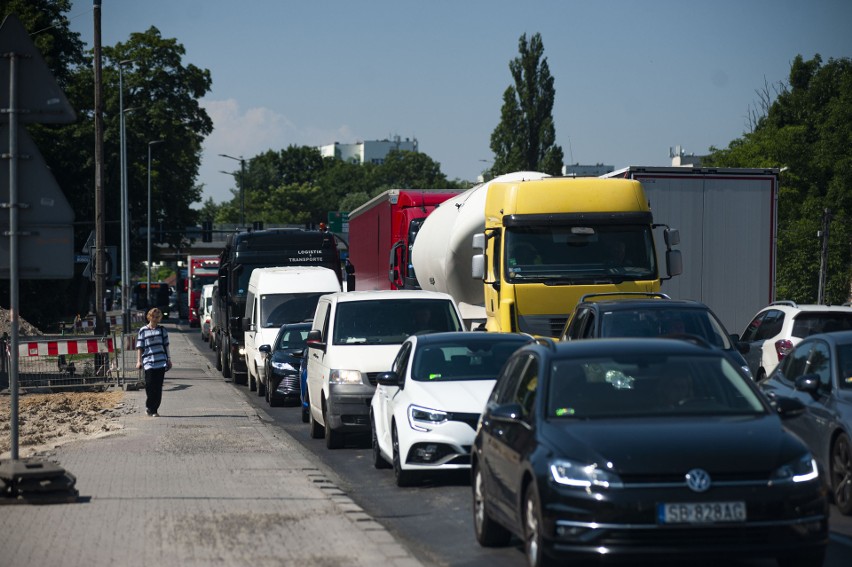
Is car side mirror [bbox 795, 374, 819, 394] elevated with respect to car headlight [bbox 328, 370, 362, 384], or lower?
elevated

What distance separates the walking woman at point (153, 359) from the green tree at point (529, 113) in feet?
224

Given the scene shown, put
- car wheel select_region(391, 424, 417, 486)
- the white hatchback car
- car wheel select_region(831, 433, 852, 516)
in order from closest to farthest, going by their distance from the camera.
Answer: car wheel select_region(831, 433, 852, 516)
car wheel select_region(391, 424, 417, 486)
the white hatchback car

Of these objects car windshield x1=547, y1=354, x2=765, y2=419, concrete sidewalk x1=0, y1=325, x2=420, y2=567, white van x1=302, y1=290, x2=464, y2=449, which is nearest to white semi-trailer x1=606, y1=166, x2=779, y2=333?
white van x1=302, y1=290, x2=464, y2=449

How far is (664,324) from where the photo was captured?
1523 centimetres

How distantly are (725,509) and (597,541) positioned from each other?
71 cm

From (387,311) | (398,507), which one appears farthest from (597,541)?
(387,311)

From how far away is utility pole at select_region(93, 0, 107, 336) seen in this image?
3180cm

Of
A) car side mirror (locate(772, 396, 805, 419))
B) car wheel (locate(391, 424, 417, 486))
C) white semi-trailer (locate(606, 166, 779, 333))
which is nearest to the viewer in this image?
car side mirror (locate(772, 396, 805, 419))

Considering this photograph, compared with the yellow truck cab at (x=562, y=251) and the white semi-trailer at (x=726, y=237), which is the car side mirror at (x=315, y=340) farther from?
the white semi-trailer at (x=726, y=237)

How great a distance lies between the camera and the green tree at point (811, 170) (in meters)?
66.3

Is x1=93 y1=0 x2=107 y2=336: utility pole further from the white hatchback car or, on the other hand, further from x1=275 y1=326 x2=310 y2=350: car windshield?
the white hatchback car

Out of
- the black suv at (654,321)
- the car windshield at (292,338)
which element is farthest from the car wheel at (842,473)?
the car windshield at (292,338)

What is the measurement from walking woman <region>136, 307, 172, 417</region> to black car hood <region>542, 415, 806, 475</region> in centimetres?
1304

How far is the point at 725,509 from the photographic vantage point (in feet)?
24.1
